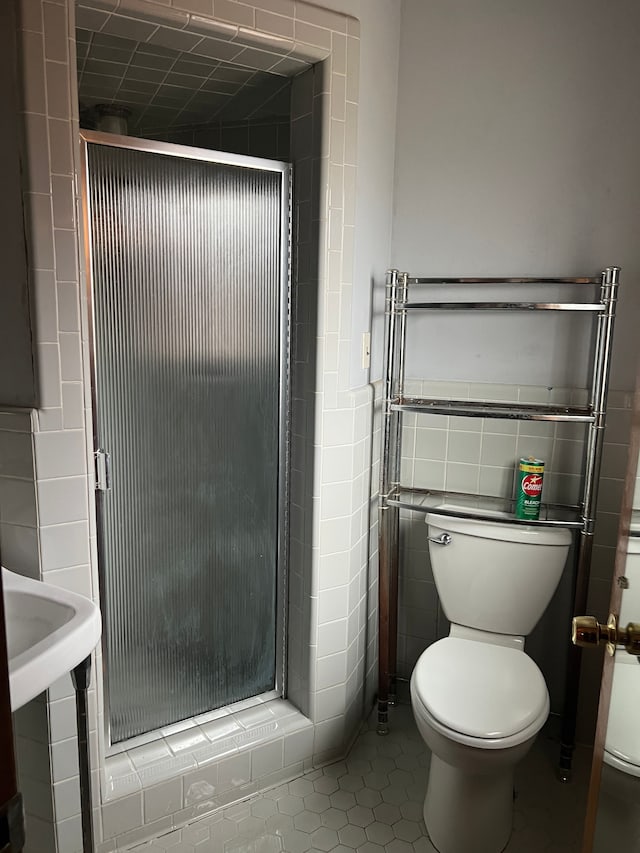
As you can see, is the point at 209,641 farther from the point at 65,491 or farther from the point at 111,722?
the point at 65,491

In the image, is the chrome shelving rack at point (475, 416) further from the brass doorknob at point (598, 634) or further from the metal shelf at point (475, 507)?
the brass doorknob at point (598, 634)

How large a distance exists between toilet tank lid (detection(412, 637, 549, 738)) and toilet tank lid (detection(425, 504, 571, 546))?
1.07 ft

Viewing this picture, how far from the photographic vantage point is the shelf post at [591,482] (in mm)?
1847

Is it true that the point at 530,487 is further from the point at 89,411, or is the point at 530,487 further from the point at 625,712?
the point at 89,411

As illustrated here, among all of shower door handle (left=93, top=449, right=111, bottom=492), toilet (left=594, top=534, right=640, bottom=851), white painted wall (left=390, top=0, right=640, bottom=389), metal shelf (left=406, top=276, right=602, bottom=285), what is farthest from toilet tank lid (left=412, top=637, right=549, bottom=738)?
metal shelf (left=406, top=276, right=602, bottom=285)

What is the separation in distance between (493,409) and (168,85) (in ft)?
4.62

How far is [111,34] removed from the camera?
153 centimetres

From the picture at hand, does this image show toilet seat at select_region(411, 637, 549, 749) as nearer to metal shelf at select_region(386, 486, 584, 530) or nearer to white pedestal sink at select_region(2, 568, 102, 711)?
metal shelf at select_region(386, 486, 584, 530)

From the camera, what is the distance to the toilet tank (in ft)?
6.29

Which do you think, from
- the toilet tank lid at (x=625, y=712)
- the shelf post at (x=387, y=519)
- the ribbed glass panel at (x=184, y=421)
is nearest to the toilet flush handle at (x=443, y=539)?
the shelf post at (x=387, y=519)

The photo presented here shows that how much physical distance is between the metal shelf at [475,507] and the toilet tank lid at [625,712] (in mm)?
913

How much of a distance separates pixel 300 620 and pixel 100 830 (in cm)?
75

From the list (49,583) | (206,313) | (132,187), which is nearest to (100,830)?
(49,583)

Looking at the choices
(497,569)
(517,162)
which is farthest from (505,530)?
(517,162)
